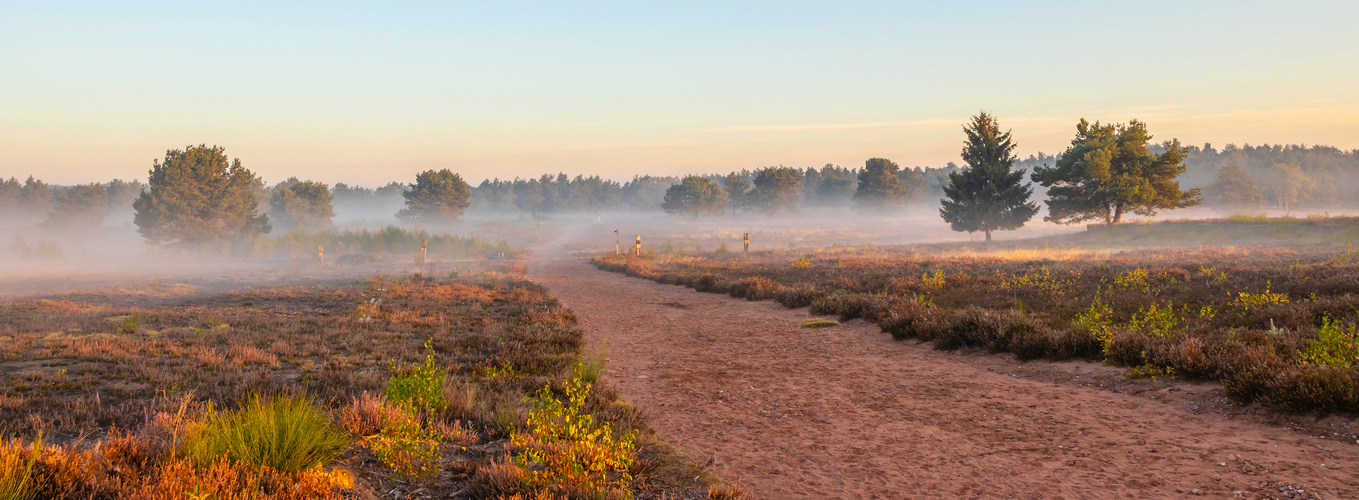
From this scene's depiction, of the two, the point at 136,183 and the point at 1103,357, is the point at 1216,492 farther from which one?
the point at 136,183

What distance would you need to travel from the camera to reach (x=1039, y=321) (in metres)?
9.80

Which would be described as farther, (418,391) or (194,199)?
(194,199)

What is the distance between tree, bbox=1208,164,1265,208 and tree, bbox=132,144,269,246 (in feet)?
354

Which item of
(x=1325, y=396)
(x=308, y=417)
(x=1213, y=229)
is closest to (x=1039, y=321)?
(x=1325, y=396)

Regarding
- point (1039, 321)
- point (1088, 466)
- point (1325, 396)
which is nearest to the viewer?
point (1088, 466)

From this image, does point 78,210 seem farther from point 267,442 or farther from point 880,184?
point 880,184

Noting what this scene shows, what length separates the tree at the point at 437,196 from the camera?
81188 mm

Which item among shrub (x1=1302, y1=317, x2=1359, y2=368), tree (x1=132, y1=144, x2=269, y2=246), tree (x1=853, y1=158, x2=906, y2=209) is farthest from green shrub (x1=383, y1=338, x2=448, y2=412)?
tree (x1=853, y1=158, x2=906, y2=209)

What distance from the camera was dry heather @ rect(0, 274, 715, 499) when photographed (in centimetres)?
379

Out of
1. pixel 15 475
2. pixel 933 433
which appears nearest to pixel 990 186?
pixel 933 433

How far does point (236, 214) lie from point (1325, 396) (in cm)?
6265

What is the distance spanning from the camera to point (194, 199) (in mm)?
46812

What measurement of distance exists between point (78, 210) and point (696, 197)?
83659 mm

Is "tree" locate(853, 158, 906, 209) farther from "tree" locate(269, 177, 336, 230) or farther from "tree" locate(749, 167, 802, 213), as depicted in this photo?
"tree" locate(269, 177, 336, 230)
